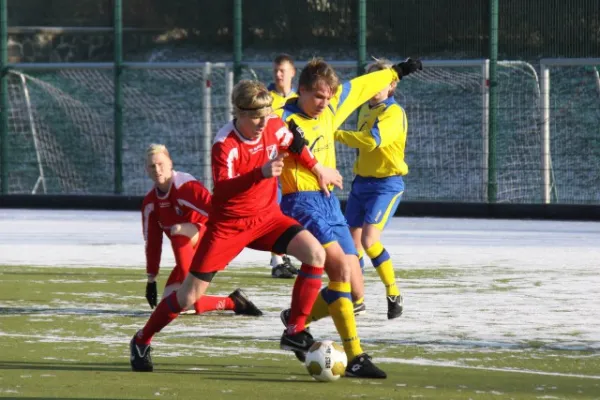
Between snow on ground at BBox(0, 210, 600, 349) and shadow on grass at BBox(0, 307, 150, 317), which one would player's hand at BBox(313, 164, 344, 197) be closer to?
snow on ground at BBox(0, 210, 600, 349)

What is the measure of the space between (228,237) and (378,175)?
3.49m

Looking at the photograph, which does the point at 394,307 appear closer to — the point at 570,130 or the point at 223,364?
the point at 223,364

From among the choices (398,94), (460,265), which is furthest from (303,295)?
(398,94)

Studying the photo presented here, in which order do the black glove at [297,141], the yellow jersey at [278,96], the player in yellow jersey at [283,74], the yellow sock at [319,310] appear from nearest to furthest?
1. the black glove at [297,141]
2. the yellow sock at [319,310]
3. the yellow jersey at [278,96]
4. the player in yellow jersey at [283,74]

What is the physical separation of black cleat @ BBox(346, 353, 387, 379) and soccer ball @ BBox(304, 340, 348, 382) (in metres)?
0.07

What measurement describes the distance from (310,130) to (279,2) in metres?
15.8

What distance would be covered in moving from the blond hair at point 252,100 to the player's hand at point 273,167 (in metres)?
0.39

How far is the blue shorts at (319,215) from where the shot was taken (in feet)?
28.2

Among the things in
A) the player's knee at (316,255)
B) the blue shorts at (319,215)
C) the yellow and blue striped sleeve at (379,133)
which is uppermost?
the yellow and blue striped sleeve at (379,133)

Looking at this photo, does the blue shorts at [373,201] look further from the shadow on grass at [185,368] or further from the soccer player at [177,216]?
the shadow on grass at [185,368]

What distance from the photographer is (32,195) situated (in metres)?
23.0

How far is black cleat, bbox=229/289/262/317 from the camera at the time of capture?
10.3 meters

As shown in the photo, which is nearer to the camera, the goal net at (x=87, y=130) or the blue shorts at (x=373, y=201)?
the blue shorts at (x=373, y=201)

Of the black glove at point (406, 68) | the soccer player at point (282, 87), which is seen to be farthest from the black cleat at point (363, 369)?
the soccer player at point (282, 87)
